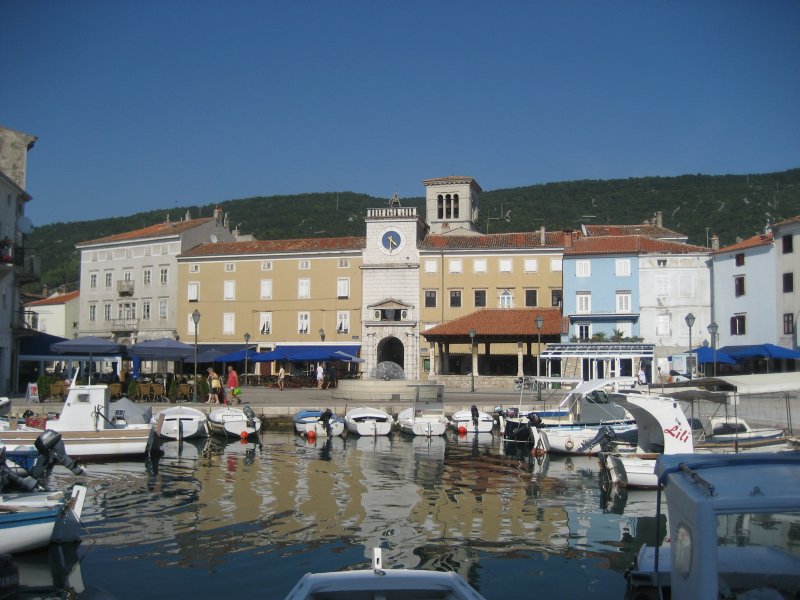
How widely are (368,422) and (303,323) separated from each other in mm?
27952

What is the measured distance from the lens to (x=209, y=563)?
41.0 feet

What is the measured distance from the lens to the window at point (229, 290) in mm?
60562


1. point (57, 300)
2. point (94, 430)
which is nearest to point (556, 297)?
point (94, 430)

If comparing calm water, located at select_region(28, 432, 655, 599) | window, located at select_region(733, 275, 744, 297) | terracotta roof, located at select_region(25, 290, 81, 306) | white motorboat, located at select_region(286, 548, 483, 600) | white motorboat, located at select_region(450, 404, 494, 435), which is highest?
terracotta roof, located at select_region(25, 290, 81, 306)

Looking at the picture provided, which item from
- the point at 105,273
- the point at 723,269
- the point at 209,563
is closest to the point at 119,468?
the point at 209,563

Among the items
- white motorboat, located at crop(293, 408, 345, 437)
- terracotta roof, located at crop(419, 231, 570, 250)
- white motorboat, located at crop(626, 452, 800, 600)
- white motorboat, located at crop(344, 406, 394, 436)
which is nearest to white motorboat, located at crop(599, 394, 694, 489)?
white motorboat, located at crop(626, 452, 800, 600)

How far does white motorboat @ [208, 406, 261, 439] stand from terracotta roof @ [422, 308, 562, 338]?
2181 centimetres

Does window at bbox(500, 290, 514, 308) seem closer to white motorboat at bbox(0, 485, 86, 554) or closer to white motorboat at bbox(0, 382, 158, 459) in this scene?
white motorboat at bbox(0, 382, 158, 459)

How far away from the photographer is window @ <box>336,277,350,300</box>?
58375 millimetres

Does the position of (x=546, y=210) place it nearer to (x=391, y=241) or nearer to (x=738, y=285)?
(x=391, y=241)

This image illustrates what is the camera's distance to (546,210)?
11675cm

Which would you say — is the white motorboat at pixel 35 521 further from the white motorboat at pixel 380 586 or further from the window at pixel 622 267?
the window at pixel 622 267

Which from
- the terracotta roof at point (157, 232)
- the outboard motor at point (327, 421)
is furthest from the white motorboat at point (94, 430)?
the terracotta roof at point (157, 232)

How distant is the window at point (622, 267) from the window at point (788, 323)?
1016 centimetres
